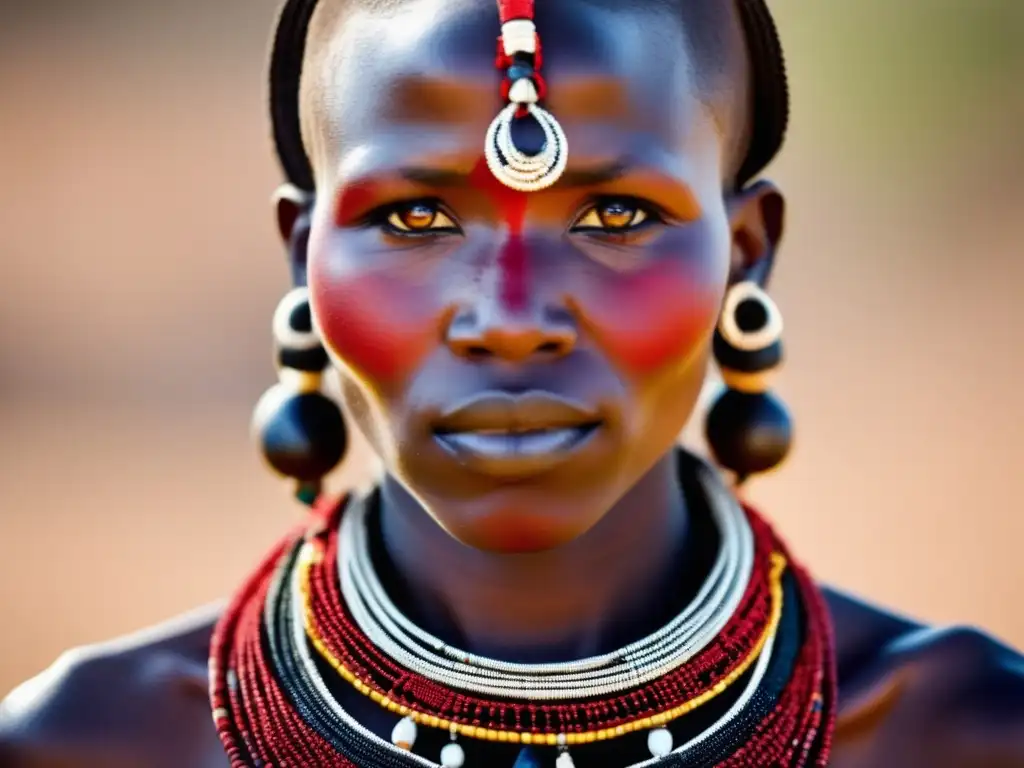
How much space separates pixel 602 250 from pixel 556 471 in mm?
326

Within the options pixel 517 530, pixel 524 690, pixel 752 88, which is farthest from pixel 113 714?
pixel 752 88

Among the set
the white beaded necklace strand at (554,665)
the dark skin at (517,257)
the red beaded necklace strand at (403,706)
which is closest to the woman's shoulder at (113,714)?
the red beaded necklace strand at (403,706)

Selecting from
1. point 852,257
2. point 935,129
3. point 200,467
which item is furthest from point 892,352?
point 200,467

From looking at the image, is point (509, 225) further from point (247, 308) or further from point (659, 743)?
point (247, 308)

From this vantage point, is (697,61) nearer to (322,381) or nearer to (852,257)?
(322,381)

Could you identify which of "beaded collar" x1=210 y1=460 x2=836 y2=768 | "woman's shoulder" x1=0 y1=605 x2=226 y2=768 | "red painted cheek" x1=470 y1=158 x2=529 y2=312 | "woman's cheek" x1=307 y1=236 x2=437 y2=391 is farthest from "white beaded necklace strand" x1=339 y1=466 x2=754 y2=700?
"red painted cheek" x1=470 y1=158 x2=529 y2=312

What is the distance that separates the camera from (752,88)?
2475 millimetres

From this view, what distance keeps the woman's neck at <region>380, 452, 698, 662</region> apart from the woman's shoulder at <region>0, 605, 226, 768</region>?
1.36 feet

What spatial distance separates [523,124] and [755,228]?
Answer: 26.6 inches

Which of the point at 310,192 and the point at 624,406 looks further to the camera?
the point at 310,192

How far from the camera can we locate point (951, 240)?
819 cm

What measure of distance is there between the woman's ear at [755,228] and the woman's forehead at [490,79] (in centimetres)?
35

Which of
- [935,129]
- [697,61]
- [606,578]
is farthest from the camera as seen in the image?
[935,129]

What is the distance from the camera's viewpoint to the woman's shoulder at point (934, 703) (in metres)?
2.40
